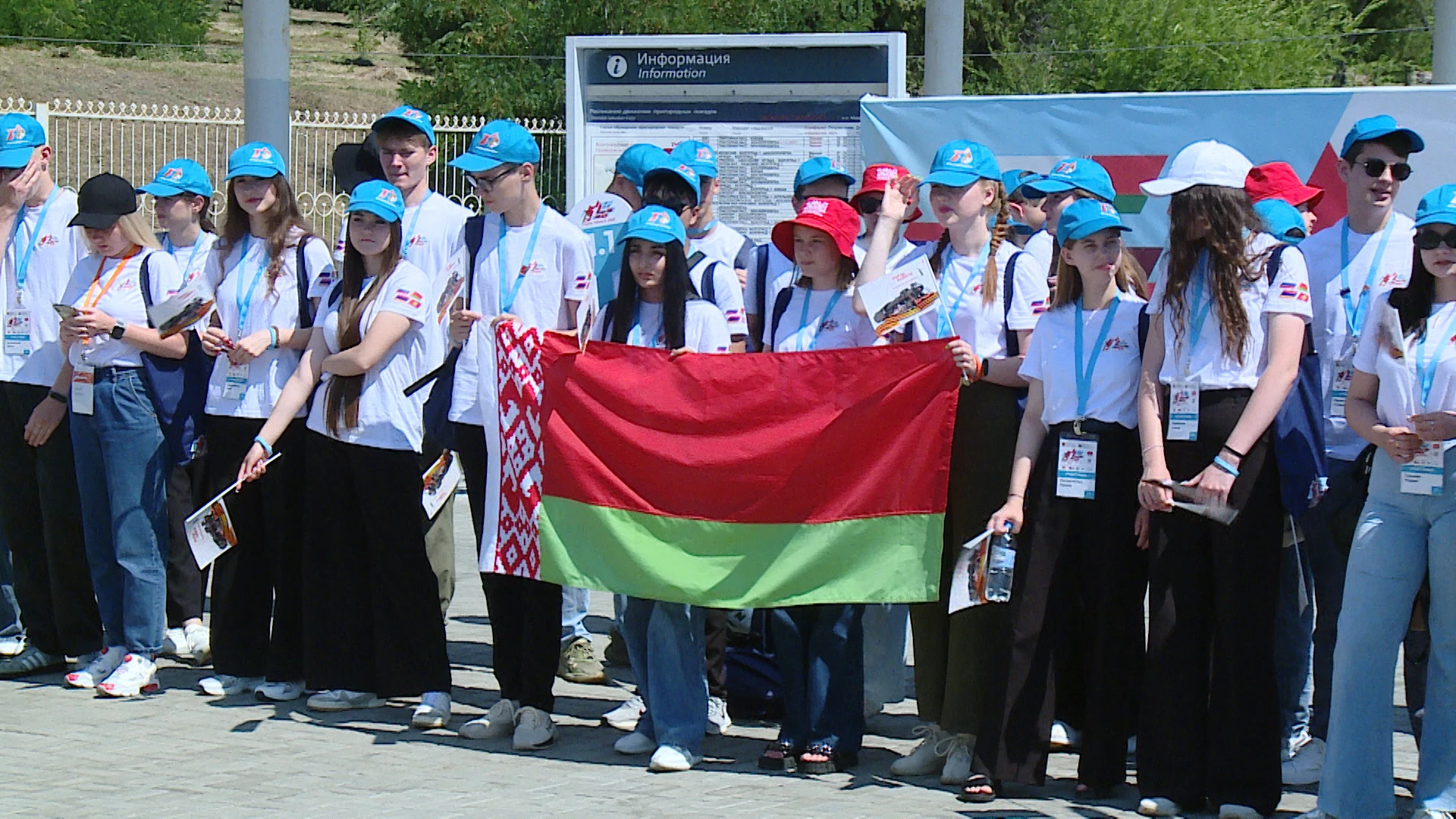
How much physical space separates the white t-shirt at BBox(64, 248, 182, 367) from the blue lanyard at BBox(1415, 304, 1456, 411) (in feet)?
16.3

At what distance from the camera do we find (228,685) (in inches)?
297

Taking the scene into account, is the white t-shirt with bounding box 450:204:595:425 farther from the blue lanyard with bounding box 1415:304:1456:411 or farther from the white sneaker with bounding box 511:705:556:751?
the blue lanyard with bounding box 1415:304:1456:411

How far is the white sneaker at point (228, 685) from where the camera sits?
24.6 feet

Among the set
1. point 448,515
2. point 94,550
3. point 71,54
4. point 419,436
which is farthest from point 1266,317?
point 71,54

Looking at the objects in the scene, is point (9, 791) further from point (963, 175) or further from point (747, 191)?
point (747, 191)

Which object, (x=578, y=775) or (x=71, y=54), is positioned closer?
(x=578, y=775)

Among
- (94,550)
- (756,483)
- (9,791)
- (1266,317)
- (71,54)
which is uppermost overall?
(71,54)

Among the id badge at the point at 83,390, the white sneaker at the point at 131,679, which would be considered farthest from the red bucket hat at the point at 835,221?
the white sneaker at the point at 131,679

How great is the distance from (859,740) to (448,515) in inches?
100

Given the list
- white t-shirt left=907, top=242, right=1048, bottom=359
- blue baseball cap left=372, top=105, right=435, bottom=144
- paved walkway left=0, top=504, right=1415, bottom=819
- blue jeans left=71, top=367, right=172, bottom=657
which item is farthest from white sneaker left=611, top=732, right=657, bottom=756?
blue baseball cap left=372, top=105, right=435, bottom=144

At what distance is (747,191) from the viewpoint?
10.9 m

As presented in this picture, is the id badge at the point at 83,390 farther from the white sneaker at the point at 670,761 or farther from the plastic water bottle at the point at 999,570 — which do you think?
the plastic water bottle at the point at 999,570

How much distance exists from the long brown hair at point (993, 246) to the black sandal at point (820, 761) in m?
1.65

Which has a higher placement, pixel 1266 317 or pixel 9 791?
pixel 1266 317
